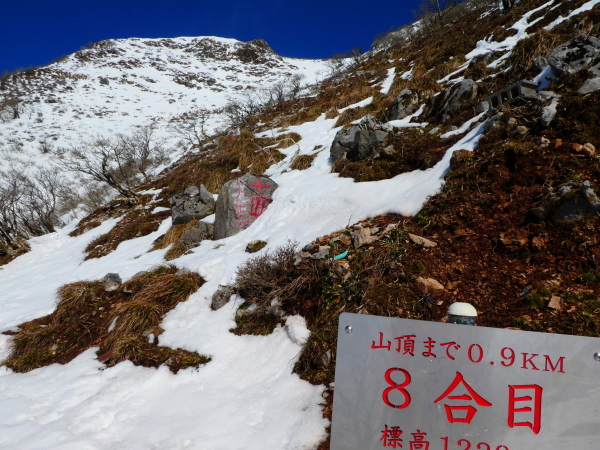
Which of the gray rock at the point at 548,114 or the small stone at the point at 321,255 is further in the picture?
the gray rock at the point at 548,114

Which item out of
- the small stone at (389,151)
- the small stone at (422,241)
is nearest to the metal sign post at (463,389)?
the small stone at (422,241)

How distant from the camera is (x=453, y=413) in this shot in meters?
1.28

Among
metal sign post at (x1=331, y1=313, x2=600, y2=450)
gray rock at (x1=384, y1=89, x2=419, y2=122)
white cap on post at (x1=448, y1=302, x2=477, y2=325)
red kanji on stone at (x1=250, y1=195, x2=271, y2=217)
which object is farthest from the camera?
gray rock at (x1=384, y1=89, x2=419, y2=122)

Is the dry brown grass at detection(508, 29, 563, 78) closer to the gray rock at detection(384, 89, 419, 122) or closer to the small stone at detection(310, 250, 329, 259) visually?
the gray rock at detection(384, 89, 419, 122)

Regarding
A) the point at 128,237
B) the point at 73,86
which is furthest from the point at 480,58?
the point at 73,86

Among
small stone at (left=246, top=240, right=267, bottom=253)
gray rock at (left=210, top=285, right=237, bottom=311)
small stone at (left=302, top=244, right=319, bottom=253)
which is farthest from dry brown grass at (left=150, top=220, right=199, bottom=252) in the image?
small stone at (left=302, top=244, right=319, bottom=253)

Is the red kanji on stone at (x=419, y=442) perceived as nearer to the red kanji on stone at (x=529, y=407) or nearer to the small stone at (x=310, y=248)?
the red kanji on stone at (x=529, y=407)

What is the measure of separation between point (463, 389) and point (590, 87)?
5.30m

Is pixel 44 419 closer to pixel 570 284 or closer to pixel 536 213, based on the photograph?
pixel 570 284

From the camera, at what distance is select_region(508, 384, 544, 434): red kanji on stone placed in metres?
1.23

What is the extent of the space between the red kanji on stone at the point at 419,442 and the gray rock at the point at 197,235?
6.65 meters

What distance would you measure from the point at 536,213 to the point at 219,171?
9.67m

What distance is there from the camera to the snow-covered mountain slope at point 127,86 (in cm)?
2875

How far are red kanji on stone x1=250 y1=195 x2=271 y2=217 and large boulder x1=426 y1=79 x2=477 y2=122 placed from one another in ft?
14.9
